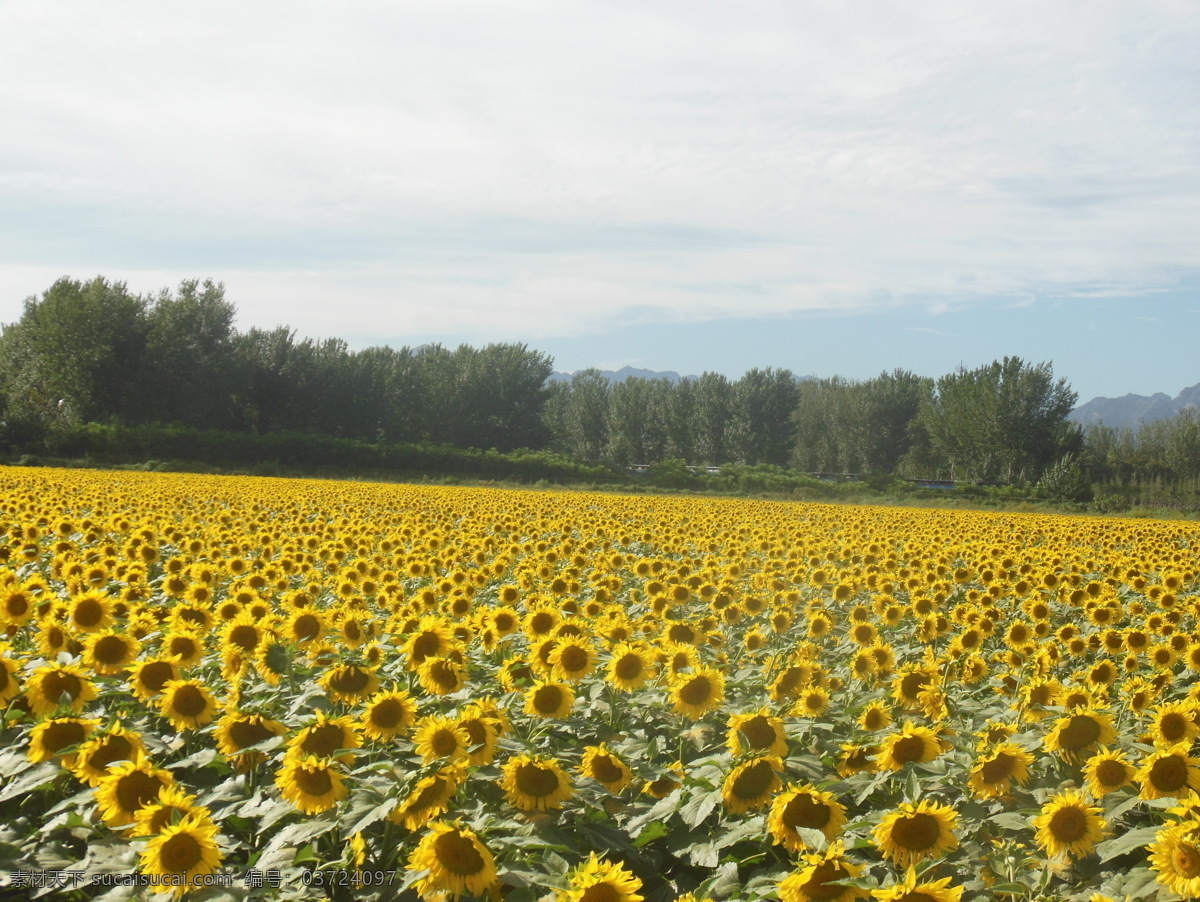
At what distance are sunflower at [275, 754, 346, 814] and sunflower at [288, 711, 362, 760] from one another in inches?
3.4

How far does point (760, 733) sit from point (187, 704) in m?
2.16

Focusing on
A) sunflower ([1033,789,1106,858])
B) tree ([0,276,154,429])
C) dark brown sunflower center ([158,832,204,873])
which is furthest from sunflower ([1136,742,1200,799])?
tree ([0,276,154,429])

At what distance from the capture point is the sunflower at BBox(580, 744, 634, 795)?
3312mm

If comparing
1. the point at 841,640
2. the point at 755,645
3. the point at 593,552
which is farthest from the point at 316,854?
the point at 593,552

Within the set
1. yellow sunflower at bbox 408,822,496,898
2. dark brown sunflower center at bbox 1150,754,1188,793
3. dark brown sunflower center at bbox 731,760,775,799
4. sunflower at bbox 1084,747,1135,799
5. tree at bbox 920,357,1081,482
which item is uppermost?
tree at bbox 920,357,1081,482

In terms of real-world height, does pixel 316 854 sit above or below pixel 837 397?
below

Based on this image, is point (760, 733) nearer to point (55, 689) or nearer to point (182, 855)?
point (182, 855)

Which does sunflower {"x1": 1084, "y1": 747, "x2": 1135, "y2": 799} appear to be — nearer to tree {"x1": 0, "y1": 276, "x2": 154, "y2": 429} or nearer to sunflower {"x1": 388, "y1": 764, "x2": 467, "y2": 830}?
sunflower {"x1": 388, "y1": 764, "x2": 467, "y2": 830}

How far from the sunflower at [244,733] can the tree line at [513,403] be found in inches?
1645

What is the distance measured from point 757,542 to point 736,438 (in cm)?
6688

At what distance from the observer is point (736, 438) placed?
253 ft

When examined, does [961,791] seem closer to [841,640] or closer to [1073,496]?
[841,640]

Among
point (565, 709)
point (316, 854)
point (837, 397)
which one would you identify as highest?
point (837, 397)

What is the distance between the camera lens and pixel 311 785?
115 inches
